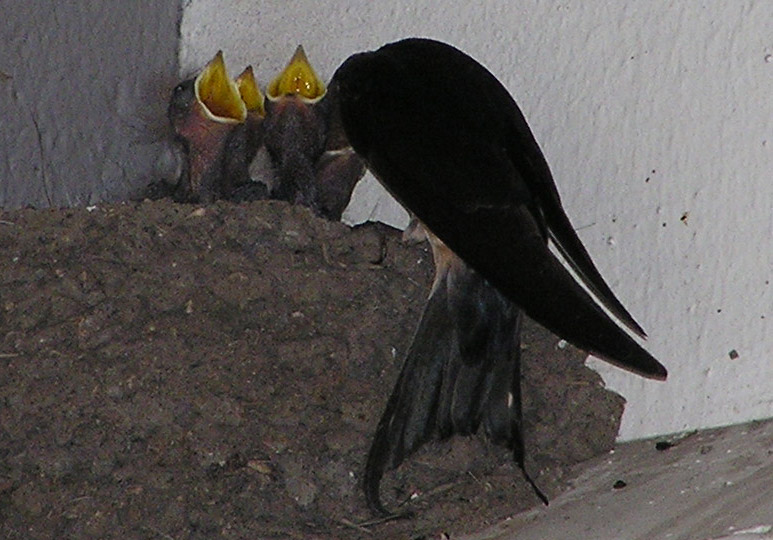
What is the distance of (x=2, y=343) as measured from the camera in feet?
6.86

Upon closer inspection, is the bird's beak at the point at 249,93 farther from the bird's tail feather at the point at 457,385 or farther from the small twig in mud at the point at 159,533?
the small twig in mud at the point at 159,533

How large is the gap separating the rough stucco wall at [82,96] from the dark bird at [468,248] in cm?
56

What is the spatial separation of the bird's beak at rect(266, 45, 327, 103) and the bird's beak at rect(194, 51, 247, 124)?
6cm

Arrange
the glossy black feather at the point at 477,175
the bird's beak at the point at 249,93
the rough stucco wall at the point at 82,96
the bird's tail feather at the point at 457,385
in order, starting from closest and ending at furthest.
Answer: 1. the glossy black feather at the point at 477,175
2. the bird's tail feather at the point at 457,385
3. the rough stucco wall at the point at 82,96
4. the bird's beak at the point at 249,93

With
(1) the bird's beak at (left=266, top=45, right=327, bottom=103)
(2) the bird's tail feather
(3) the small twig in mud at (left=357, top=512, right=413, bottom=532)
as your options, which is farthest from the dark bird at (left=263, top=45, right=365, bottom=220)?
(3) the small twig in mud at (left=357, top=512, right=413, bottom=532)

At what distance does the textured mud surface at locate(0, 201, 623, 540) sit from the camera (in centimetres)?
203

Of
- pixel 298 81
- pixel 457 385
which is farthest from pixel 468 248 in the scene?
pixel 298 81

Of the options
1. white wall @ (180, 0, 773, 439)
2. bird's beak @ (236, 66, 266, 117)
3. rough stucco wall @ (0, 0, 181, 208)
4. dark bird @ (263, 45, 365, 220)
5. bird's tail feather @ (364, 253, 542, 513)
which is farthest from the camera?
bird's beak @ (236, 66, 266, 117)

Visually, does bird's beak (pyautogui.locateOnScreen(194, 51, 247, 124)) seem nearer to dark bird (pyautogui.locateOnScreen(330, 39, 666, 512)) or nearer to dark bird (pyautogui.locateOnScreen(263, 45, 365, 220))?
dark bird (pyautogui.locateOnScreen(263, 45, 365, 220))

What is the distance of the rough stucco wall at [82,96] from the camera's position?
2488 millimetres

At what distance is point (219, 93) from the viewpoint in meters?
2.70

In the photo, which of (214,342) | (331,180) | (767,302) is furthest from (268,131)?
(767,302)

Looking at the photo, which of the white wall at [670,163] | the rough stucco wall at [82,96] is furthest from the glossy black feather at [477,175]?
the rough stucco wall at [82,96]

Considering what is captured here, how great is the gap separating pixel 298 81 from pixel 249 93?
0.41 feet
